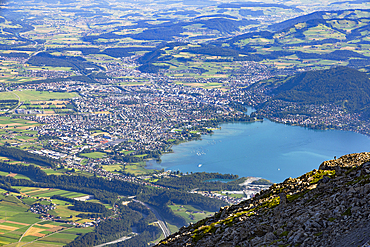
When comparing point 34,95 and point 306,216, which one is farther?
point 34,95

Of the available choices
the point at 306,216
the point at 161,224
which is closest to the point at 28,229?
the point at 161,224

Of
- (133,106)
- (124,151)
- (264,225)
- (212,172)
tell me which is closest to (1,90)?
(133,106)

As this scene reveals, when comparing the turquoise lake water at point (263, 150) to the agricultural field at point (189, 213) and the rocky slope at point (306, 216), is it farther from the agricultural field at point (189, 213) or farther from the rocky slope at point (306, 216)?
the rocky slope at point (306, 216)

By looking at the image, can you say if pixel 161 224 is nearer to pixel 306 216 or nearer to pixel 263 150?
pixel 263 150

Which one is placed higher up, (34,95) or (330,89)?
(330,89)

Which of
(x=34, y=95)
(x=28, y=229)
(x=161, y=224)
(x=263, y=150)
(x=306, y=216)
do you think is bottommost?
(x=263, y=150)

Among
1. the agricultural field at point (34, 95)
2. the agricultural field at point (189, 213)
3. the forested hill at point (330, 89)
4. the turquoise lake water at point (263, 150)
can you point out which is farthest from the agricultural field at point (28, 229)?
the forested hill at point (330, 89)

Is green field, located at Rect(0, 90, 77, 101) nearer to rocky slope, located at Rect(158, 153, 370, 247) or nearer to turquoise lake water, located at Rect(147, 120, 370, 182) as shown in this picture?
turquoise lake water, located at Rect(147, 120, 370, 182)
